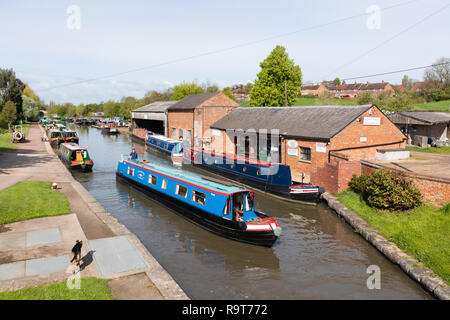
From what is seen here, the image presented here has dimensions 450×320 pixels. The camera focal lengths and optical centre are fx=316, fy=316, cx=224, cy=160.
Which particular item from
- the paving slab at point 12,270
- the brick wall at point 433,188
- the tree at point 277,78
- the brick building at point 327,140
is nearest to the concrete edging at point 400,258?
the brick wall at point 433,188

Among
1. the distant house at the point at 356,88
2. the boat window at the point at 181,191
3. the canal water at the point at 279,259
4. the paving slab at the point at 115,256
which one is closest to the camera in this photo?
the paving slab at the point at 115,256

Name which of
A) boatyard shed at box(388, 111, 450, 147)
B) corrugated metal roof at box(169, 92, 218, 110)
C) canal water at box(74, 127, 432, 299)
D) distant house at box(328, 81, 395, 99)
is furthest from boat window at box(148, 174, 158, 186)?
distant house at box(328, 81, 395, 99)

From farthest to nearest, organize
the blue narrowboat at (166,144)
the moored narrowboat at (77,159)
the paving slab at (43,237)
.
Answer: the blue narrowboat at (166,144) < the moored narrowboat at (77,159) < the paving slab at (43,237)

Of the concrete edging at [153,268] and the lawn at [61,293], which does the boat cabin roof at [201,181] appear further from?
the lawn at [61,293]

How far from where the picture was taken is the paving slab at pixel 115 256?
8492mm

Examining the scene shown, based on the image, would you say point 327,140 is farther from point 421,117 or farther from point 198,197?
point 421,117

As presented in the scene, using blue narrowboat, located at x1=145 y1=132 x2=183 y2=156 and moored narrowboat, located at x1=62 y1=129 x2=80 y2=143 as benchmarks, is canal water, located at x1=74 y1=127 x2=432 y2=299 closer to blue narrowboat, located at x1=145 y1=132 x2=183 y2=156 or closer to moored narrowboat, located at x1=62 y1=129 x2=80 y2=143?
blue narrowboat, located at x1=145 y1=132 x2=183 y2=156

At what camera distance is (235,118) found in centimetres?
2909

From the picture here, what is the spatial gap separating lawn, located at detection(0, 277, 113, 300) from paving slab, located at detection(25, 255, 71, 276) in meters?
0.99

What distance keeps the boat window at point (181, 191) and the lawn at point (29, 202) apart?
4753 millimetres

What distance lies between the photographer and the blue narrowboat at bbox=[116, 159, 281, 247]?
11703 millimetres

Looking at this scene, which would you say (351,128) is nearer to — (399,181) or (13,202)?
(399,181)
